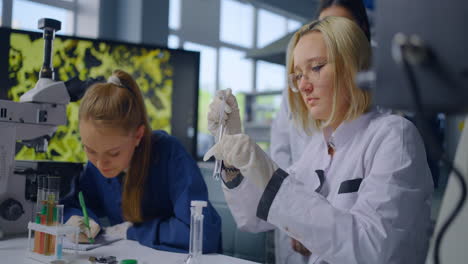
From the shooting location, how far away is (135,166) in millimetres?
1435

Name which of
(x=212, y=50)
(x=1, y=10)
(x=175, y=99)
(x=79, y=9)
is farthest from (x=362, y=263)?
(x=212, y=50)

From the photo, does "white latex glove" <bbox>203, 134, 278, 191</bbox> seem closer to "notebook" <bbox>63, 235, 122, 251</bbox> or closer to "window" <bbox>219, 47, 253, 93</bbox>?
"notebook" <bbox>63, 235, 122, 251</bbox>

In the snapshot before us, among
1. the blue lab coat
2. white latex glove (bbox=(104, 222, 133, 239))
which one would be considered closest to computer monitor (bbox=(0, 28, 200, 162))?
the blue lab coat

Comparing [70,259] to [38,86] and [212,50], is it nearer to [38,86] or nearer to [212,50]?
[38,86]

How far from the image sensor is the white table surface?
3.62 ft

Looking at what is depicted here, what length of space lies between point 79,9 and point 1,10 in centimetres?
71

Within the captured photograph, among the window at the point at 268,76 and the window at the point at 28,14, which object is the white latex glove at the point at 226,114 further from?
the window at the point at 268,76

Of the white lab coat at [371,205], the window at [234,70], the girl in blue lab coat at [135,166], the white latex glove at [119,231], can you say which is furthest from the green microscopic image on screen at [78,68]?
the window at [234,70]

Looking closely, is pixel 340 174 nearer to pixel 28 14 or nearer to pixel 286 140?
pixel 286 140

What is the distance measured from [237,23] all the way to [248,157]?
618cm

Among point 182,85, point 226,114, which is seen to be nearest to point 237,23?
point 182,85

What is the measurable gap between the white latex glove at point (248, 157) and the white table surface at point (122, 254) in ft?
0.91

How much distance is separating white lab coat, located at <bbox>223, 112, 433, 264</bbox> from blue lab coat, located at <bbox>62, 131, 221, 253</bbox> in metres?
0.39

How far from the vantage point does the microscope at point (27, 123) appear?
50.4 inches
